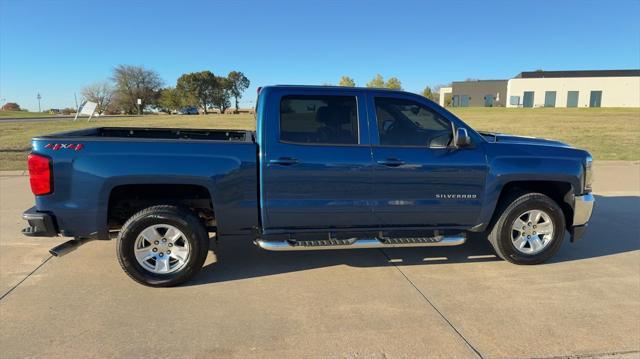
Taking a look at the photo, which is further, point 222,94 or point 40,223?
point 222,94

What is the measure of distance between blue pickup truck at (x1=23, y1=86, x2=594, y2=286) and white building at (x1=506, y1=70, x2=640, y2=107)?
80.2 metres

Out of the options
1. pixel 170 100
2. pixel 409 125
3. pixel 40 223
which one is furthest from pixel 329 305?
pixel 170 100

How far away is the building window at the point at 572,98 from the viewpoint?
73625mm

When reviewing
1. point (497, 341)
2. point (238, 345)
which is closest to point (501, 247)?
point (497, 341)

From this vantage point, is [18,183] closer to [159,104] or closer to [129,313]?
[129,313]

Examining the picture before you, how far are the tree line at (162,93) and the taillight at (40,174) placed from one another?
8023cm

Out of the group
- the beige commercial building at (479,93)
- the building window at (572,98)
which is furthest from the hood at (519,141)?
the beige commercial building at (479,93)

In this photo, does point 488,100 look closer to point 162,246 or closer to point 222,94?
point 222,94

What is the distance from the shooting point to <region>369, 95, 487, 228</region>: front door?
4316 mm

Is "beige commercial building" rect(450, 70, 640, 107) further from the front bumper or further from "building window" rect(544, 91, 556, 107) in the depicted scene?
the front bumper

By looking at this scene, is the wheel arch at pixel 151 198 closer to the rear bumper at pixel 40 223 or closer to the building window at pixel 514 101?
the rear bumper at pixel 40 223

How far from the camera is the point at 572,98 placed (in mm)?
73938

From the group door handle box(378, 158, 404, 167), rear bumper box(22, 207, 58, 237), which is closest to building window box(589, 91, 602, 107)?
door handle box(378, 158, 404, 167)

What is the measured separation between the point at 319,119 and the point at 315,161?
470mm
